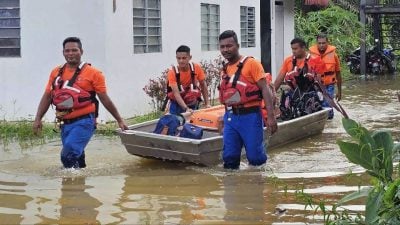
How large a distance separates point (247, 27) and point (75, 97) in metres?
11.8

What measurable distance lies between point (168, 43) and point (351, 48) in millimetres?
17023

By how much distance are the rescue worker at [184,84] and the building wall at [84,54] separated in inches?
99.9

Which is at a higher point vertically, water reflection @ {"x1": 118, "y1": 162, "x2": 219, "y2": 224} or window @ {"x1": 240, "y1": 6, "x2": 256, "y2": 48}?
window @ {"x1": 240, "y1": 6, "x2": 256, "y2": 48}

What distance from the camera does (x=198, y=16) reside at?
628 inches

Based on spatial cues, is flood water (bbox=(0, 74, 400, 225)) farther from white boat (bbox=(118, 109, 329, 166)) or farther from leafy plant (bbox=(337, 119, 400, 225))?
leafy plant (bbox=(337, 119, 400, 225))

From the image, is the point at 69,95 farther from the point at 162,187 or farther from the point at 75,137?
the point at 162,187

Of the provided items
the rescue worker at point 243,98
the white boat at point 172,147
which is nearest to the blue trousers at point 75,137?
the white boat at point 172,147

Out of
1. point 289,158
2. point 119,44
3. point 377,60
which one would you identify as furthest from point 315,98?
point 377,60

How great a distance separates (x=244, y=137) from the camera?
26.3 feet

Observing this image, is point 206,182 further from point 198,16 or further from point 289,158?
point 198,16

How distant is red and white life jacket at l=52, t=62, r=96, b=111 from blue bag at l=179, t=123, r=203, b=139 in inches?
57.6

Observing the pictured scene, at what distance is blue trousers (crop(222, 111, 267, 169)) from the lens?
26.1ft

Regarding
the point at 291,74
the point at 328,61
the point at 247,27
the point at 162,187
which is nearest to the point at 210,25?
the point at 247,27

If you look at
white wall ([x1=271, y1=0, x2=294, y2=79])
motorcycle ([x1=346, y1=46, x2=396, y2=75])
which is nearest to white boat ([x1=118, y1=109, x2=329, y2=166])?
white wall ([x1=271, y1=0, x2=294, y2=79])
